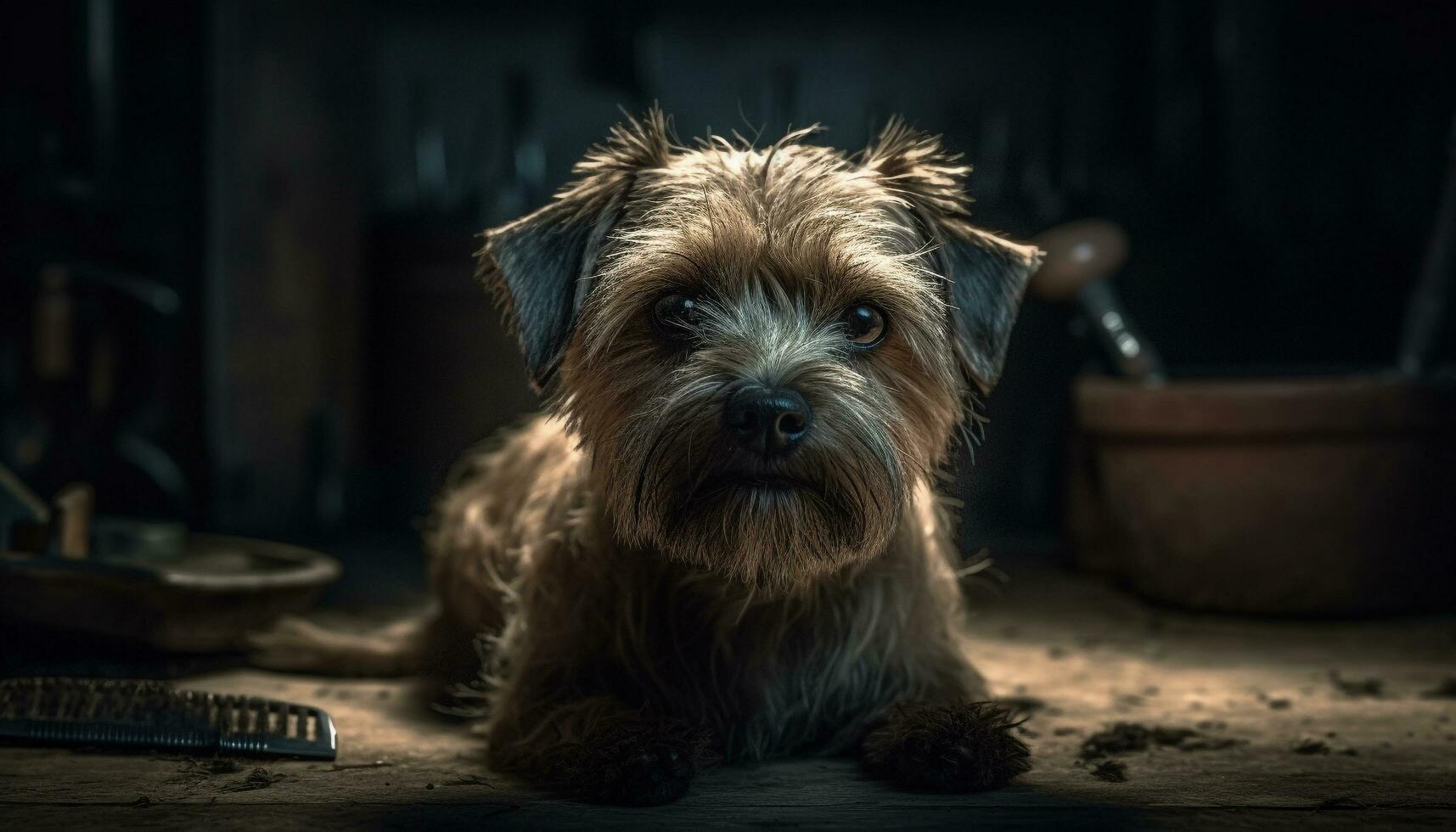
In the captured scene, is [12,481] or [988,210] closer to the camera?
[12,481]

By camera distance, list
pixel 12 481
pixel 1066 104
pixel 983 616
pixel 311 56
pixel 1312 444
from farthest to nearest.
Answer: pixel 1066 104
pixel 311 56
pixel 983 616
pixel 1312 444
pixel 12 481

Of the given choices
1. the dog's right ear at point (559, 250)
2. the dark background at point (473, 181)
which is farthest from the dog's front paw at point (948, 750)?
the dark background at point (473, 181)

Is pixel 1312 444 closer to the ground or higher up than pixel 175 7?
closer to the ground

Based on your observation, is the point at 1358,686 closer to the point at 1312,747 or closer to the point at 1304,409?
the point at 1312,747

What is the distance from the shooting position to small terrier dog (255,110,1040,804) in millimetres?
1887

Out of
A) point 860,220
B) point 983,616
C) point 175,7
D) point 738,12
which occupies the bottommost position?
point 983,616

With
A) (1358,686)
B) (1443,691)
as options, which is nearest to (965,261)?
(1358,686)

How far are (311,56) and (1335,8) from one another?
425cm

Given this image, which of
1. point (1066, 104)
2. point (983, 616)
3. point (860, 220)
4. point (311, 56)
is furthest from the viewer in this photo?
point (1066, 104)

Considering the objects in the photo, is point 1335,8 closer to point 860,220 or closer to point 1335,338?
point 1335,338

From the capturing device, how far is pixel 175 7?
185 inches

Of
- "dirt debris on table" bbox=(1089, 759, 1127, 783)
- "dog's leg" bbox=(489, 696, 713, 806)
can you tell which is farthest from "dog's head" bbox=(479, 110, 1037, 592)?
"dirt debris on table" bbox=(1089, 759, 1127, 783)

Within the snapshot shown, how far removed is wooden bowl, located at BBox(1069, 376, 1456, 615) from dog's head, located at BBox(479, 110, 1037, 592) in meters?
1.49

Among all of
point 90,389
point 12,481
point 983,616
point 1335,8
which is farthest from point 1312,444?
point 90,389
